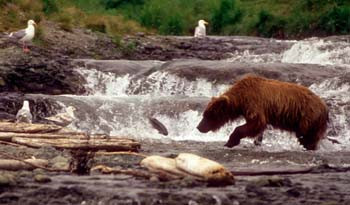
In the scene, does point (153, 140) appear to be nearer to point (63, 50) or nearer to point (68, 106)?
point (68, 106)

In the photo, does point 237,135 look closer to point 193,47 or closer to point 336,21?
point 193,47

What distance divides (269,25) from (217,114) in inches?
1025

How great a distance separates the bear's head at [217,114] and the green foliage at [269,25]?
25.3 meters

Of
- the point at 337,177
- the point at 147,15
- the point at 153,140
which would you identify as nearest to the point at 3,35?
the point at 153,140

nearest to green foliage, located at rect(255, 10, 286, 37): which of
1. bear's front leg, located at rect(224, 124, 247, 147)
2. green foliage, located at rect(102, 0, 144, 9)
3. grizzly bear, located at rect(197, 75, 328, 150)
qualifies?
green foliage, located at rect(102, 0, 144, 9)

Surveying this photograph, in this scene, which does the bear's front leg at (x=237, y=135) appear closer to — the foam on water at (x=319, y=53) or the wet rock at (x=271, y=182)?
the wet rock at (x=271, y=182)

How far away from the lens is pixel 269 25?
38.3 m

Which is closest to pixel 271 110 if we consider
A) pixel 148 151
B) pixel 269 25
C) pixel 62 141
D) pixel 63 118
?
pixel 148 151

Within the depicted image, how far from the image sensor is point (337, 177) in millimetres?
9062

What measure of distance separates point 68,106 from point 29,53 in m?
4.62

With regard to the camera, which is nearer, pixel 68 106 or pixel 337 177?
pixel 337 177

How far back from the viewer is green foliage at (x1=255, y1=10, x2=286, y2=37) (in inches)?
1495

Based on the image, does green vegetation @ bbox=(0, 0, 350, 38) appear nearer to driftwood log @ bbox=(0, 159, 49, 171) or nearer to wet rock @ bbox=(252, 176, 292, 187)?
driftwood log @ bbox=(0, 159, 49, 171)

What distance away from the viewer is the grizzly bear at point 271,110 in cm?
1229
